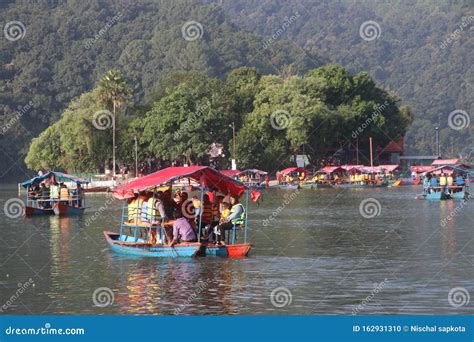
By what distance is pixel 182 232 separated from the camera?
32.7 m

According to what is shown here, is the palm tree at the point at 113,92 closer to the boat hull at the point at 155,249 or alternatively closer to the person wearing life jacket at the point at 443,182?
the person wearing life jacket at the point at 443,182

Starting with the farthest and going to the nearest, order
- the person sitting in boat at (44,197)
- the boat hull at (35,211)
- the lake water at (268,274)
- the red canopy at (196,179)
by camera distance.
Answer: the person sitting in boat at (44,197)
the boat hull at (35,211)
the red canopy at (196,179)
the lake water at (268,274)

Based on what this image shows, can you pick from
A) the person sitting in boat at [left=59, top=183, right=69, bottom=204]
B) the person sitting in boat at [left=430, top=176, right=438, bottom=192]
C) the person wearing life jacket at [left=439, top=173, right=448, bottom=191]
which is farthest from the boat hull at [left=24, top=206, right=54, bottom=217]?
the person wearing life jacket at [left=439, top=173, right=448, bottom=191]

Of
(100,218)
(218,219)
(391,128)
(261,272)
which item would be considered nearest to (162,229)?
(218,219)

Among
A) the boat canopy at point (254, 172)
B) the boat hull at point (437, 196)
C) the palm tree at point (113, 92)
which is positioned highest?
the palm tree at point (113, 92)

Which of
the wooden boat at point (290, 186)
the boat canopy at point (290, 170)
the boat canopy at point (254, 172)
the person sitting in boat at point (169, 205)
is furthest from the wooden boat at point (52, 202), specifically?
the boat canopy at point (290, 170)

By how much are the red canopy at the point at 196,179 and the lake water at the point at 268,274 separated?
2292 millimetres

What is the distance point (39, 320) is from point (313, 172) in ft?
347

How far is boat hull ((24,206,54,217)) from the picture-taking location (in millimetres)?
57491

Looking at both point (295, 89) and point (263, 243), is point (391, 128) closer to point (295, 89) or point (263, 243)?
point (295, 89)

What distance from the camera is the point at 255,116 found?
118 metres

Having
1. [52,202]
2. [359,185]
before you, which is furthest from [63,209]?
[359,185]

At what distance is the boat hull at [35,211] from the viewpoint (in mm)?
57491

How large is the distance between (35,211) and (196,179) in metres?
25.7
